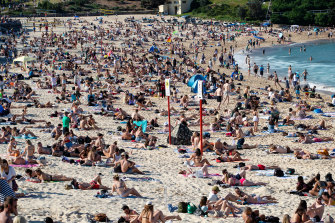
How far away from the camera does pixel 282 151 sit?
13562mm

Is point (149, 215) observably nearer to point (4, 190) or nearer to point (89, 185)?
point (4, 190)

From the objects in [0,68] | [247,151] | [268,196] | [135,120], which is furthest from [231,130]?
[0,68]

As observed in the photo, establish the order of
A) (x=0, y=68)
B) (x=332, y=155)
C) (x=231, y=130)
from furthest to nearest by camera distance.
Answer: (x=0, y=68) → (x=231, y=130) → (x=332, y=155)

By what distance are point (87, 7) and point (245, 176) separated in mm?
68368

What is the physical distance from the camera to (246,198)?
9.18 meters

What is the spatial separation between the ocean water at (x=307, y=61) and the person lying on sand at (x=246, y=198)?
19.6 metres

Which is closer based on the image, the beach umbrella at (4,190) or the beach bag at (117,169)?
the beach umbrella at (4,190)

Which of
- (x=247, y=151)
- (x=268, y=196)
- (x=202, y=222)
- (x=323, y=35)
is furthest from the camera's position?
(x=323, y=35)

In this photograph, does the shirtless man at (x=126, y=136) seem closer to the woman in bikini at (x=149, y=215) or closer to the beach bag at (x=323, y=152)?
the beach bag at (x=323, y=152)

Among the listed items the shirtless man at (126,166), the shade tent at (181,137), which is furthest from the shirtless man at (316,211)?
the shade tent at (181,137)

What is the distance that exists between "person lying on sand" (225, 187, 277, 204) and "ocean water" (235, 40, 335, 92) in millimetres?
19612

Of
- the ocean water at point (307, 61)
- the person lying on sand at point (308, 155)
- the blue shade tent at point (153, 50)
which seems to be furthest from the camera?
the blue shade tent at point (153, 50)

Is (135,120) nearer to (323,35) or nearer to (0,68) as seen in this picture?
(0,68)

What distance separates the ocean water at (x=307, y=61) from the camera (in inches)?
1235
